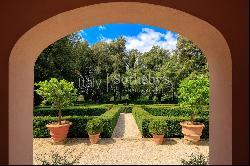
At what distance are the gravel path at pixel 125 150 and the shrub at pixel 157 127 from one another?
1.50 feet

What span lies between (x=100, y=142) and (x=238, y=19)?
26.3 feet

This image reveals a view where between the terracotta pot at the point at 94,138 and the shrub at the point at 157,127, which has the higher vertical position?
the shrub at the point at 157,127

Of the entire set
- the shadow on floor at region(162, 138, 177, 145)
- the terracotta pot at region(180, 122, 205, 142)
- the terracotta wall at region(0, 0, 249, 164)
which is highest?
the terracotta wall at region(0, 0, 249, 164)

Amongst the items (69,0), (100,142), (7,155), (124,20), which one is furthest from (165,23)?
(100,142)

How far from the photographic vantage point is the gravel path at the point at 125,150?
7862 mm

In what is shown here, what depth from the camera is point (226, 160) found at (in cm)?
351

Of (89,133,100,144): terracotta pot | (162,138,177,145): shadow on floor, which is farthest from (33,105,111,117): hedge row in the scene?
(162,138,177,145): shadow on floor

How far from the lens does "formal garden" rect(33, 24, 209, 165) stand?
29.3ft

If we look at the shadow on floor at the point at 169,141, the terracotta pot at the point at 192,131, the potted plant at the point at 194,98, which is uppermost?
the potted plant at the point at 194,98

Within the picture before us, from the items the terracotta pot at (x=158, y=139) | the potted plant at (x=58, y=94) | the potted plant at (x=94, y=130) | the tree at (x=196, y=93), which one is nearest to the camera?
the terracotta pot at (x=158, y=139)

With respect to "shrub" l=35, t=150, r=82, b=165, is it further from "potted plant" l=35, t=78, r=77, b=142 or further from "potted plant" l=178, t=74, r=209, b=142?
"potted plant" l=178, t=74, r=209, b=142

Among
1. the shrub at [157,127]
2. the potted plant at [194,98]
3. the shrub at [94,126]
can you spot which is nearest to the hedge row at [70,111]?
the shrub at [94,126]

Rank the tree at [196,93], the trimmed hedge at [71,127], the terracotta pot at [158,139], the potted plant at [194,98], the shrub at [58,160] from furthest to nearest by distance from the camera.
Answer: the trimmed hedge at [71,127], the tree at [196,93], the potted plant at [194,98], the terracotta pot at [158,139], the shrub at [58,160]

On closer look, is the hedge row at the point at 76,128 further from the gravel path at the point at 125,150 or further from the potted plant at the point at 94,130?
the potted plant at the point at 94,130
